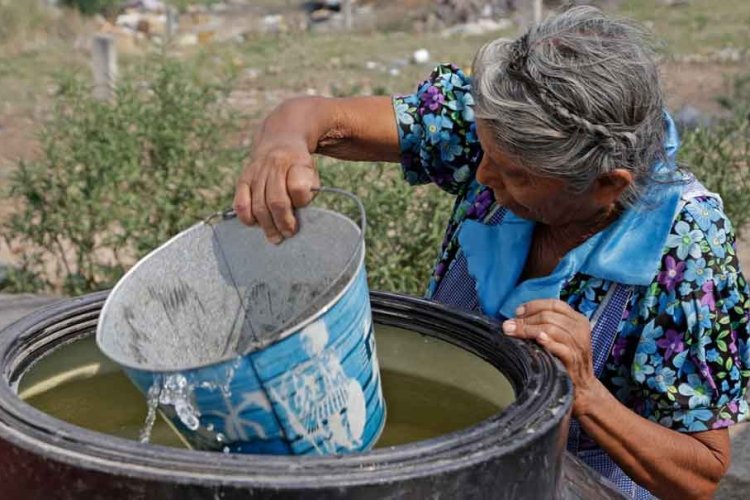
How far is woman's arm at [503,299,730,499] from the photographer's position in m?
1.76

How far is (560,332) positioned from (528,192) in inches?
11.0

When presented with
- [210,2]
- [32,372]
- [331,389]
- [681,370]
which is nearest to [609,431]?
[681,370]

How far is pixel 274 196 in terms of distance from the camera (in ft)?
5.74

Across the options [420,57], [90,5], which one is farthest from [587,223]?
[90,5]

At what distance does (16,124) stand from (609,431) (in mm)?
7797

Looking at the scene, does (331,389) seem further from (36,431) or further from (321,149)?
(321,149)

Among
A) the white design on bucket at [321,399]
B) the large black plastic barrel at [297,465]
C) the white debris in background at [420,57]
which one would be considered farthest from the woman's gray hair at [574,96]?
the white debris in background at [420,57]

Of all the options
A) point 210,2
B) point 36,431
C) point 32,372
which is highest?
point 36,431

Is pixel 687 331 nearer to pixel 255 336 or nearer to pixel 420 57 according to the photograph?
pixel 255 336

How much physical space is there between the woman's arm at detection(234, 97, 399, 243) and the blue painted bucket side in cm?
26

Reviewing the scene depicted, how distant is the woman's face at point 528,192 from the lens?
6.17 feet

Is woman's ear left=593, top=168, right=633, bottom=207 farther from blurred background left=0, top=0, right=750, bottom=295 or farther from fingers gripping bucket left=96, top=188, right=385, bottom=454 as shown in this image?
fingers gripping bucket left=96, top=188, right=385, bottom=454

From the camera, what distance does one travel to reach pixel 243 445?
1482 millimetres

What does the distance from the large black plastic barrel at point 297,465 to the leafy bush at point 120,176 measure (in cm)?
283
